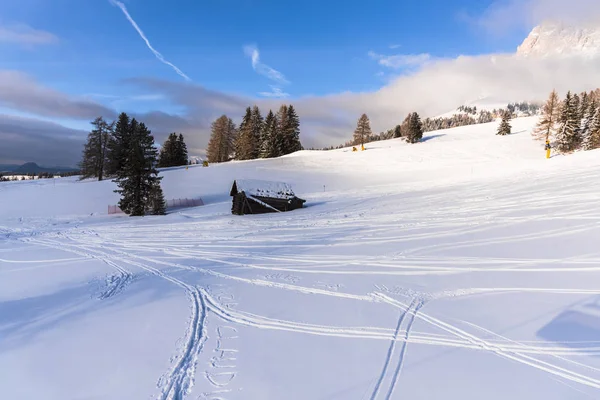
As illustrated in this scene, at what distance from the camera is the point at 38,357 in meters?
4.93

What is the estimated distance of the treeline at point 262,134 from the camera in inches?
2206

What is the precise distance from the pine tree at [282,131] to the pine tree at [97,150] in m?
26.7

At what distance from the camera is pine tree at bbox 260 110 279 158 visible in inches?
2183

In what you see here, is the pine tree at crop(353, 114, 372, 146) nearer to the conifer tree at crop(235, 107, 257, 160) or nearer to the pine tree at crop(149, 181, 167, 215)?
the conifer tree at crop(235, 107, 257, 160)

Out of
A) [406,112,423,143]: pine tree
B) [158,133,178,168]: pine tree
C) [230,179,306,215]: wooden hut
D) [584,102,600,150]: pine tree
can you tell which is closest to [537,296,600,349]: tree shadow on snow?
[230,179,306,215]: wooden hut

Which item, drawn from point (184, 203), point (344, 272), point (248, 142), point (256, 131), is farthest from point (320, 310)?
point (256, 131)

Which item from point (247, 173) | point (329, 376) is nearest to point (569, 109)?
point (247, 173)

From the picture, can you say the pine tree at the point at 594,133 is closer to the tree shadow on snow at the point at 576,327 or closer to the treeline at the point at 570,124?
the treeline at the point at 570,124

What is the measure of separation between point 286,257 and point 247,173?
3179 centimetres

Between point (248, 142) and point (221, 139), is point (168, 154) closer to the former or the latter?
point (221, 139)

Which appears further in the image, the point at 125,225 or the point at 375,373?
the point at 125,225

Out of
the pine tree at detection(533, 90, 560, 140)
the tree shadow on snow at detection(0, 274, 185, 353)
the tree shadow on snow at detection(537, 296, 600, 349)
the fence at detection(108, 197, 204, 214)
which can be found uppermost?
the pine tree at detection(533, 90, 560, 140)

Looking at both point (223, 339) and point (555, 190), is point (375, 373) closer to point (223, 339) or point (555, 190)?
point (223, 339)

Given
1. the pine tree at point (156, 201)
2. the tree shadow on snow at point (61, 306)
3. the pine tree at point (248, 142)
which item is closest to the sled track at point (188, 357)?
the tree shadow on snow at point (61, 306)
